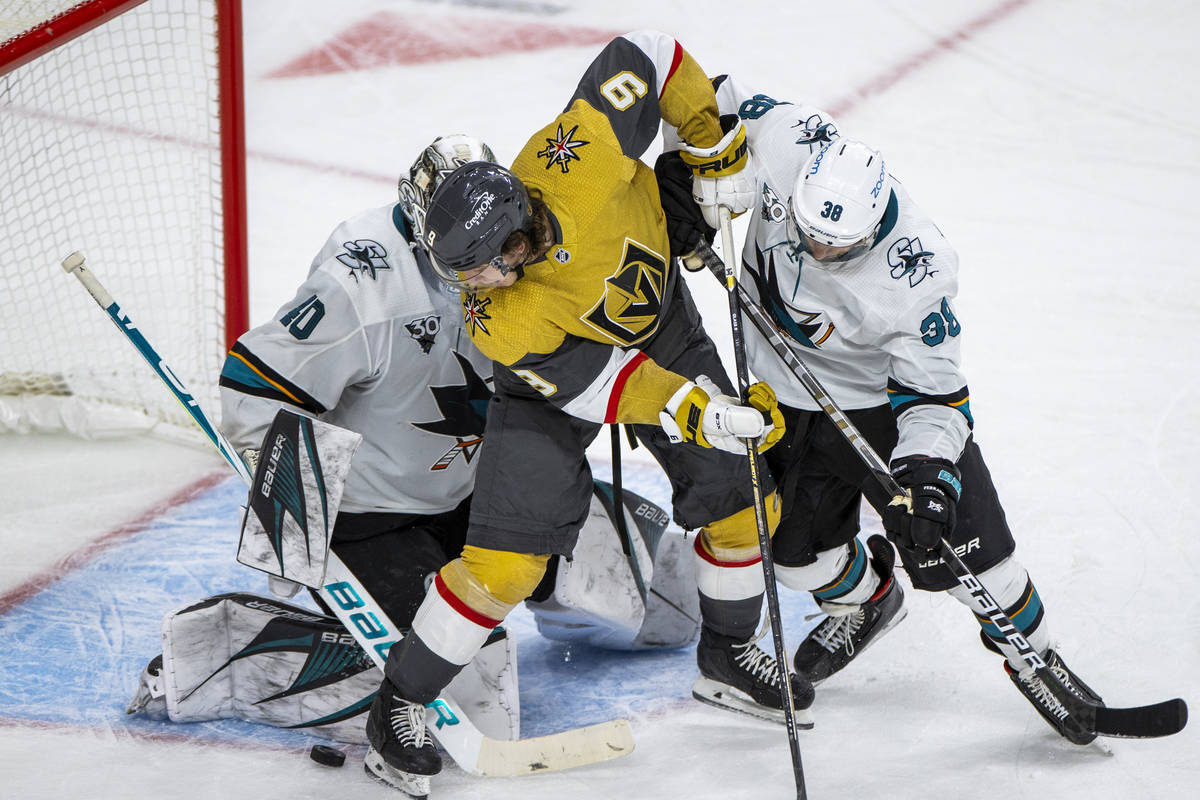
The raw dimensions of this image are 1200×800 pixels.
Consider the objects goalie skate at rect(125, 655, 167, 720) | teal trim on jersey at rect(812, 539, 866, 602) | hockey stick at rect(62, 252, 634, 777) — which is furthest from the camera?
teal trim on jersey at rect(812, 539, 866, 602)

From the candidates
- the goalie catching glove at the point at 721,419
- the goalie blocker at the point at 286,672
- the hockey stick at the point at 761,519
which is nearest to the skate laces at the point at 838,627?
the hockey stick at the point at 761,519

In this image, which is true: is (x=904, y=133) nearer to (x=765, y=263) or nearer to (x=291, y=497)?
(x=765, y=263)

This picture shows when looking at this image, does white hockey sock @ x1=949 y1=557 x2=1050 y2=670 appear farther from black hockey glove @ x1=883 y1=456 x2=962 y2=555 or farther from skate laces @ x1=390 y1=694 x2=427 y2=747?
skate laces @ x1=390 y1=694 x2=427 y2=747

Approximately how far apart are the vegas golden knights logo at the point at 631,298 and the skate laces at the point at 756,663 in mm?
719

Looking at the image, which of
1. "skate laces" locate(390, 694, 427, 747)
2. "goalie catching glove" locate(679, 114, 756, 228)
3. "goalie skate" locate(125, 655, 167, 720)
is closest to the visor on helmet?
"goalie catching glove" locate(679, 114, 756, 228)

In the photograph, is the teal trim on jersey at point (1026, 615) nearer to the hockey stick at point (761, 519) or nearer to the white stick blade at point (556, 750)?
the hockey stick at point (761, 519)

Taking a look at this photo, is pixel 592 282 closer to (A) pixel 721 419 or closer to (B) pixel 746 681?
→ (A) pixel 721 419

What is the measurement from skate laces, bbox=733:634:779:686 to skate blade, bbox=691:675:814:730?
5 centimetres

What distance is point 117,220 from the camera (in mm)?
3990


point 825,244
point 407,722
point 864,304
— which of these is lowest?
point 407,722

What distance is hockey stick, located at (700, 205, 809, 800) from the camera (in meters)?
2.36

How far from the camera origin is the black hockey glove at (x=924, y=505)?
2.24 metres

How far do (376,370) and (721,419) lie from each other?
0.70 metres

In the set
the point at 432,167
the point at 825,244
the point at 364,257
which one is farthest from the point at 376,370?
the point at 825,244
